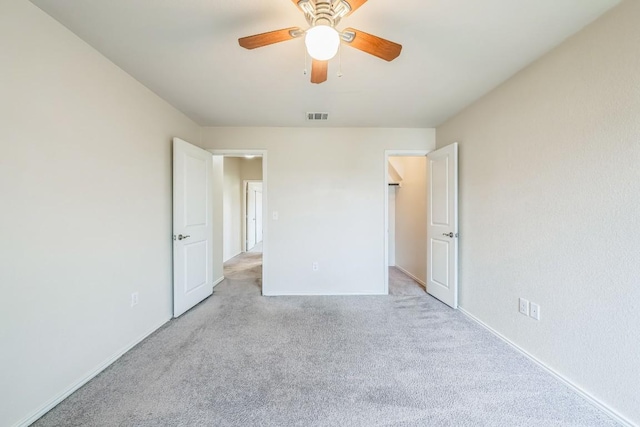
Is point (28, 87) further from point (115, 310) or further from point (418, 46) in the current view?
point (418, 46)

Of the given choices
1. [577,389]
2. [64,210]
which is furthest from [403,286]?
[64,210]

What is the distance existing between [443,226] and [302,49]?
2.49 meters

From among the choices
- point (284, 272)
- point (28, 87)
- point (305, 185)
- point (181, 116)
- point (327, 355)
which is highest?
point (181, 116)

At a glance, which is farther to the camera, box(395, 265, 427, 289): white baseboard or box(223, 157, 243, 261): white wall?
box(223, 157, 243, 261): white wall

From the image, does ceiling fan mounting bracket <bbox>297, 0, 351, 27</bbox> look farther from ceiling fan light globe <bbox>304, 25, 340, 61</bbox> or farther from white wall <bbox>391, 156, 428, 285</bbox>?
white wall <bbox>391, 156, 428, 285</bbox>

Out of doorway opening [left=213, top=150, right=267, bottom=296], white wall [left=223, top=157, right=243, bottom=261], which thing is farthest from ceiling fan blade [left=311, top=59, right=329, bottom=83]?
white wall [left=223, top=157, right=243, bottom=261]

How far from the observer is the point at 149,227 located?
7.95ft

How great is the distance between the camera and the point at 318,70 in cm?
156

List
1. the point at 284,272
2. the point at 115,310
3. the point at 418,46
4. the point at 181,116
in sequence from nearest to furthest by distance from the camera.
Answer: the point at 418,46 → the point at 115,310 → the point at 181,116 → the point at 284,272

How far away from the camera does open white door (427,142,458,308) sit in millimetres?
2906

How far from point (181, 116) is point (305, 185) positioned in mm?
1709

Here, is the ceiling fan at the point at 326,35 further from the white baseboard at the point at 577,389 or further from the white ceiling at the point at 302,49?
the white baseboard at the point at 577,389

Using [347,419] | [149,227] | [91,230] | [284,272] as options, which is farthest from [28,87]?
[284,272]

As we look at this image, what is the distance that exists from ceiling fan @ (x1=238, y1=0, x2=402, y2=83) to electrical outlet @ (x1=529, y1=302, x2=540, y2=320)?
2089mm
